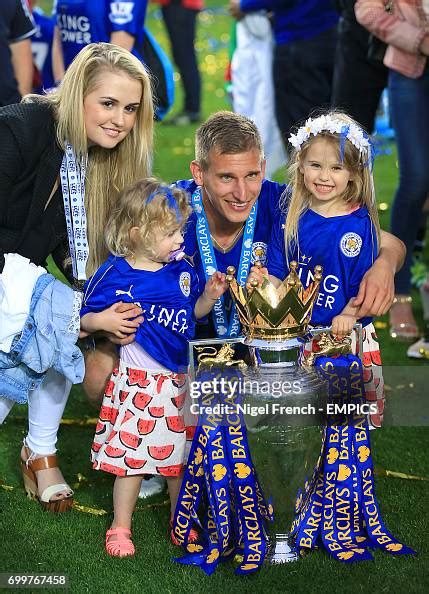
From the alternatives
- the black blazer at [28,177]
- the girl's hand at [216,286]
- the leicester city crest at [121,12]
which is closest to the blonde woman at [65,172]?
the black blazer at [28,177]

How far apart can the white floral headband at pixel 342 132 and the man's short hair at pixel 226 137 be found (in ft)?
0.64

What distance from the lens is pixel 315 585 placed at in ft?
11.8

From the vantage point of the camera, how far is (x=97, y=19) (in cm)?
617

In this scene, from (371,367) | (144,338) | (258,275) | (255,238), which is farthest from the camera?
(255,238)

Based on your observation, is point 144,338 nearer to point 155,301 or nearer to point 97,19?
point 155,301

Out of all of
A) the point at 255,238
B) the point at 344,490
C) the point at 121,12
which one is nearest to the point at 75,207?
the point at 255,238

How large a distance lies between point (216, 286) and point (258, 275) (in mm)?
240

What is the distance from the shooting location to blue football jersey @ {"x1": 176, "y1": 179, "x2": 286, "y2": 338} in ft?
13.6

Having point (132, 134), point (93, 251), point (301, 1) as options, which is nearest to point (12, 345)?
point (93, 251)

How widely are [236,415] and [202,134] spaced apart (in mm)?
1098

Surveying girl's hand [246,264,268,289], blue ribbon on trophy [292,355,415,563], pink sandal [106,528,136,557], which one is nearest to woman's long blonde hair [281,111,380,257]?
girl's hand [246,264,268,289]

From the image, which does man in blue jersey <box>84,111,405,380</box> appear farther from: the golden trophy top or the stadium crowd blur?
the stadium crowd blur

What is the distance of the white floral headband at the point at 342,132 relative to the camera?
391cm

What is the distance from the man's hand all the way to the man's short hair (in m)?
0.59
